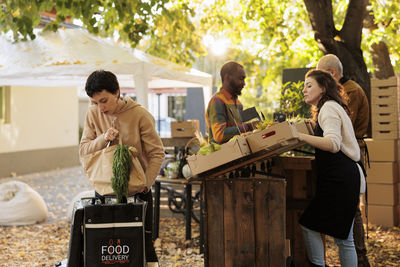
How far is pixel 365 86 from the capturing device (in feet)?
21.2

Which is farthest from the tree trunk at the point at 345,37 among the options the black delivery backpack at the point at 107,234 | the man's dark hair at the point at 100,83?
the black delivery backpack at the point at 107,234

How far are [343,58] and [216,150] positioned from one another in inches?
146

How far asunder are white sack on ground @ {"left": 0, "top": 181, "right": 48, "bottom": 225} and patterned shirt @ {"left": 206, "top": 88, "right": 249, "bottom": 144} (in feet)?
12.7

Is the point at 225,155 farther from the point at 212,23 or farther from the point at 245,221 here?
the point at 212,23

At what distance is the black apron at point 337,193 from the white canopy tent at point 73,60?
172 inches

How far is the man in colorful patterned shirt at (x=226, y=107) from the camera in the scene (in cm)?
417

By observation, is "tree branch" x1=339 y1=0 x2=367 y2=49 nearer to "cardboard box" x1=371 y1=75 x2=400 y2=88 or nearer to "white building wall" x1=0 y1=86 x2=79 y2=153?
"cardboard box" x1=371 y1=75 x2=400 y2=88

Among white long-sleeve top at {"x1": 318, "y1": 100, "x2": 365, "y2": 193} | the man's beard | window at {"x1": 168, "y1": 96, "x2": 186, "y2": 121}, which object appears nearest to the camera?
white long-sleeve top at {"x1": 318, "y1": 100, "x2": 365, "y2": 193}

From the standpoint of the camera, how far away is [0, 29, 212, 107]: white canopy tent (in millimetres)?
7512

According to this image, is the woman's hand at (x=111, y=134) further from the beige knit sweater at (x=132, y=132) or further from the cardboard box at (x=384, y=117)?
the cardboard box at (x=384, y=117)

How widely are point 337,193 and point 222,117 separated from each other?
47.5 inches

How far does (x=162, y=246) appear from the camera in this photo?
585 cm

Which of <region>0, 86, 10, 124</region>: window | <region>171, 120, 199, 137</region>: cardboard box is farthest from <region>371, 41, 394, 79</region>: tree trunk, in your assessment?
<region>0, 86, 10, 124</region>: window

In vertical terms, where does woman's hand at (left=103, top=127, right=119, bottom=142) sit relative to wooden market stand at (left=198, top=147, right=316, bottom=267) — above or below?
above
